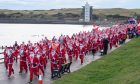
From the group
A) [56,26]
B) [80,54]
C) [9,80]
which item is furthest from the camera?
[56,26]

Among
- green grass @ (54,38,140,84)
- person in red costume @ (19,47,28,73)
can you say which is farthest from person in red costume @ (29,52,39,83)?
person in red costume @ (19,47,28,73)

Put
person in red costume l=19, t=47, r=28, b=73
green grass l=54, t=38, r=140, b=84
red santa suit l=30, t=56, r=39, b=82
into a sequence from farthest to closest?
1. person in red costume l=19, t=47, r=28, b=73
2. red santa suit l=30, t=56, r=39, b=82
3. green grass l=54, t=38, r=140, b=84

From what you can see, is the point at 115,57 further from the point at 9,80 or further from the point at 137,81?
the point at 137,81

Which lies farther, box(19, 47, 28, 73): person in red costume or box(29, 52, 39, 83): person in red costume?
box(19, 47, 28, 73): person in red costume

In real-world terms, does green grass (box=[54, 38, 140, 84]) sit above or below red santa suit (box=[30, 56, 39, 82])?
below

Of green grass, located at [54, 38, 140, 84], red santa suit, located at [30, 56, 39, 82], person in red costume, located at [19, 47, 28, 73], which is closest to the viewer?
green grass, located at [54, 38, 140, 84]

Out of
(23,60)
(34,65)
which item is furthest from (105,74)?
(23,60)

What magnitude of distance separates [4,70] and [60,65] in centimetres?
464

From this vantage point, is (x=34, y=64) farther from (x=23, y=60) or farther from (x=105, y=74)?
(x=105, y=74)

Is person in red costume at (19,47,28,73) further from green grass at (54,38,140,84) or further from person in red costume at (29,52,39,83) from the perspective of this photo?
green grass at (54,38,140,84)

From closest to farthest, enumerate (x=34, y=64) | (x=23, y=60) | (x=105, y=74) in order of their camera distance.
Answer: (x=34, y=64)
(x=105, y=74)
(x=23, y=60)

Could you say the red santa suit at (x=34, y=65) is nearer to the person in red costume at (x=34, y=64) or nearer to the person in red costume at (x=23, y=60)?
the person in red costume at (x=34, y=64)

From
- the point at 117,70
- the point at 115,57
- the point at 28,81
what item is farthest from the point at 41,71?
the point at 115,57

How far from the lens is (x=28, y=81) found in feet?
69.2
